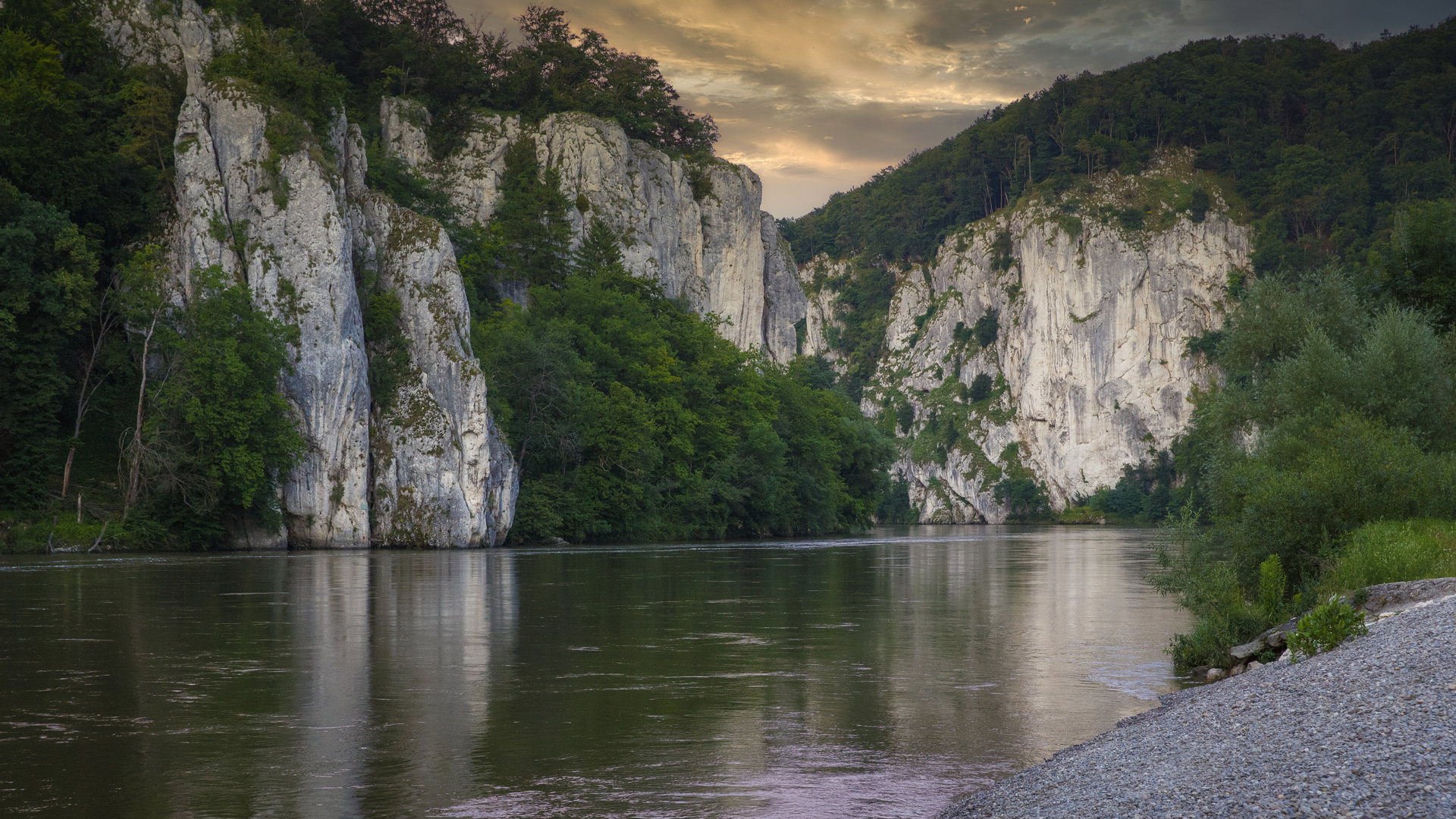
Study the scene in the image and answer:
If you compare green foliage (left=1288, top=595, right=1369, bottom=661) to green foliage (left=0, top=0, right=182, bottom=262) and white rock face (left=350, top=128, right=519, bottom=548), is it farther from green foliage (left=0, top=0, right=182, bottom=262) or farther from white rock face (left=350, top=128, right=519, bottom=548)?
green foliage (left=0, top=0, right=182, bottom=262)

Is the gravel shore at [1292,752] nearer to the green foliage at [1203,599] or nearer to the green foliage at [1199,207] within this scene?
the green foliage at [1203,599]

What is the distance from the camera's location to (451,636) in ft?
63.9

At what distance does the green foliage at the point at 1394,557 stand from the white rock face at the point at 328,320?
4603cm

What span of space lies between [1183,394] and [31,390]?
14346 cm

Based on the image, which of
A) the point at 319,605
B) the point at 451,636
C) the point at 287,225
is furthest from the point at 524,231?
the point at 451,636

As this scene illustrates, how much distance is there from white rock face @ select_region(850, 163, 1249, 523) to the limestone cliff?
0.20 metres

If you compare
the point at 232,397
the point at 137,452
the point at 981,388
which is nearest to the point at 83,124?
the point at 232,397

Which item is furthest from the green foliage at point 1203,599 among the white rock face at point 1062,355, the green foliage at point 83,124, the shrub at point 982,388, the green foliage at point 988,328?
the green foliage at point 988,328

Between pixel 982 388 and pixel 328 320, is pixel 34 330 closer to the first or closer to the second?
pixel 328 320

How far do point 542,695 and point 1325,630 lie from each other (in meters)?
9.35

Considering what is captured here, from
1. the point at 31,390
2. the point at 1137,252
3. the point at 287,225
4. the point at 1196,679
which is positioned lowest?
the point at 1196,679

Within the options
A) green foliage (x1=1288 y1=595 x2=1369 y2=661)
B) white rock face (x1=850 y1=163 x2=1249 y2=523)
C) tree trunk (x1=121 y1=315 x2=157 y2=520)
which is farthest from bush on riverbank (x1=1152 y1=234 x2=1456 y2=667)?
white rock face (x1=850 y1=163 x2=1249 y2=523)

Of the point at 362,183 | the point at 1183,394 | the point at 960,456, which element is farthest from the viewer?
the point at 960,456

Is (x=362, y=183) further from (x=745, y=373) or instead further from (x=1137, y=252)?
(x=1137, y=252)
